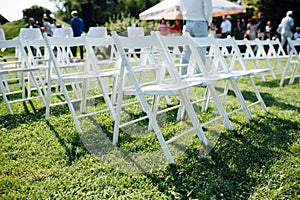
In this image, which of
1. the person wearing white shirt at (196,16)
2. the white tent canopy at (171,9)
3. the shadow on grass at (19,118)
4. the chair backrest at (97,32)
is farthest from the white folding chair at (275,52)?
the shadow on grass at (19,118)

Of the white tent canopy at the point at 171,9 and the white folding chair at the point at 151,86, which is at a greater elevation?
the white tent canopy at the point at 171,9

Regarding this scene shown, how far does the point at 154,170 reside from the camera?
2762mm

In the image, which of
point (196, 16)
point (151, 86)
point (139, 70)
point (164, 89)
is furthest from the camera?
point (196, 16)

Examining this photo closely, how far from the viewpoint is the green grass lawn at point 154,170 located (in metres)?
2.44

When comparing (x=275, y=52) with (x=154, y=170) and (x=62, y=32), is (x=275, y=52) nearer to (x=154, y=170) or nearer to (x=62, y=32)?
(x=62, y=32)

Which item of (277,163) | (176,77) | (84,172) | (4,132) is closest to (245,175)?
(277,163)

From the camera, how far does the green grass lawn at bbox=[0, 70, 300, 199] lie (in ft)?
8.00

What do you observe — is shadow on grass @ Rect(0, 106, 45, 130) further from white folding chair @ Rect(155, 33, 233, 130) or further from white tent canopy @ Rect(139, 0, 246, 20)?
white tent canopy @ Rect(139, 0, 246, 20)

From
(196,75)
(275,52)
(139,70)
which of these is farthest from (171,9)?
(139,70)

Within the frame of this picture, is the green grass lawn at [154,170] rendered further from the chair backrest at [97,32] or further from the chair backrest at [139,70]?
the chair backrest at [97,32]

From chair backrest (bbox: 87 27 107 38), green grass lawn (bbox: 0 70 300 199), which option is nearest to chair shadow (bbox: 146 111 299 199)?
green grass lawn (bbox: 0 70 300 199)

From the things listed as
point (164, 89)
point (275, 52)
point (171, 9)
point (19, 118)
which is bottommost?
point (19, 118)

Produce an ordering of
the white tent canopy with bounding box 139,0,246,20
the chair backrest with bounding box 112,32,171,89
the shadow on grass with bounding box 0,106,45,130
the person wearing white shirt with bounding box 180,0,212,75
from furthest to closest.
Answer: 1. the white tent canopy with bounding box 139,0,246,20
2. the person wearing white shirt with bounding box 180,0,212,75
3. the shadow on grass with bounding box 0,106,45,130
4. the chair backrest with bounding box 112,32,171,89

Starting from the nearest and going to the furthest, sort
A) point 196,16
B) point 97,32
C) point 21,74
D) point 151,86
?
point 151,86 → point 21,74 → point 196,16 → point 97,32
